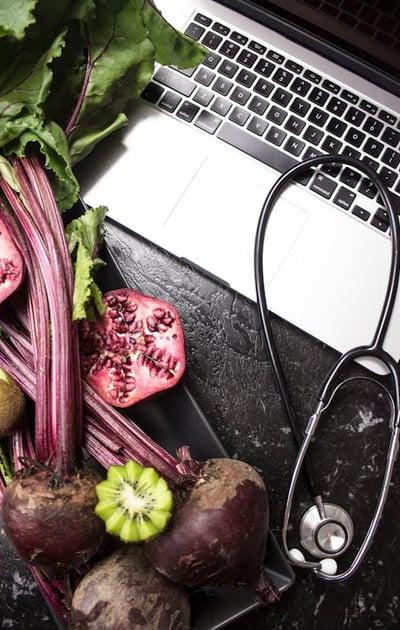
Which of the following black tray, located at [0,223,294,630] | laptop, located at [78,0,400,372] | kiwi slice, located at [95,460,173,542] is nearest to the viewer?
kiwi slice, located at [95,460,173,542]

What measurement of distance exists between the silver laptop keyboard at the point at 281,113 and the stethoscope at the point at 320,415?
0.11ft

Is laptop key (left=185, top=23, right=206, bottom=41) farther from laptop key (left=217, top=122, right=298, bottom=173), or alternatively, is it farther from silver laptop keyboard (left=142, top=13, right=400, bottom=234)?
laptop key (left=217, top=122, right=298, bottom=173)

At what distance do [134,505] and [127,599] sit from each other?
107mm

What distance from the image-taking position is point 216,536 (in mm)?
643

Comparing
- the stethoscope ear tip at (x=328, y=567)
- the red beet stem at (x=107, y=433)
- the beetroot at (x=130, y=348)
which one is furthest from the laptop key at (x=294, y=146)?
the stethoscope ear tip at (x=328, y=567)

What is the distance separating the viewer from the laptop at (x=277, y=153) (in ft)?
2.79

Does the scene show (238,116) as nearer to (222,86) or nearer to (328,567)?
(222,86)

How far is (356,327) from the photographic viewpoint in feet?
2.74

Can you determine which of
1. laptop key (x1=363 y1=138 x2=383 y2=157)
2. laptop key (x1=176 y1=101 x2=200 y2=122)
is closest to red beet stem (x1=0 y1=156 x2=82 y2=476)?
laptop key (x1=176 y1=101 x2=200 y2=122)

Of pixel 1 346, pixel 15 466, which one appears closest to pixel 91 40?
pixel 1 346

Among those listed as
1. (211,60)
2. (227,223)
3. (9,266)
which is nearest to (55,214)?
(9,266)

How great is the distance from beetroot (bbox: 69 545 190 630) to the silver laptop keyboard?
19.8 inches

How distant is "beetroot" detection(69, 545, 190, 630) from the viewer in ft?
2.13

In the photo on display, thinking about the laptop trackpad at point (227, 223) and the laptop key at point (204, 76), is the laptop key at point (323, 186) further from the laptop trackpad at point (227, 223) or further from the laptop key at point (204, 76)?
the laptop key at point (204, 76)
